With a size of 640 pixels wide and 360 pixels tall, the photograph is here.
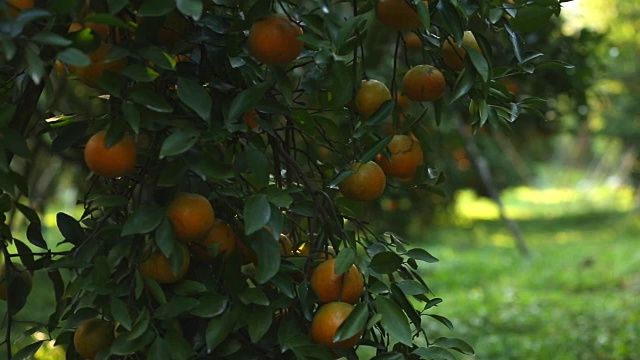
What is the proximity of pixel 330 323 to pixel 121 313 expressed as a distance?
1.00 feet

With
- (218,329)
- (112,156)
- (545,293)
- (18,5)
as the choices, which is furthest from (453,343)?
(545,293)

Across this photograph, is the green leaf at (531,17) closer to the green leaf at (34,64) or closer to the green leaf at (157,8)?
the green leaf at (157,8)

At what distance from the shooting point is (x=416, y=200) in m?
6.91

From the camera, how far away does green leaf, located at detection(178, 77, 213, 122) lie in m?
1.29

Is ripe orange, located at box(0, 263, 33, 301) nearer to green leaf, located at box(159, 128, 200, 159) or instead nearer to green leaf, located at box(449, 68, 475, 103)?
green leaf, located at box(159, 128, 200, 159)

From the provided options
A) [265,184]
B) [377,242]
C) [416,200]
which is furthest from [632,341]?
[265,184]

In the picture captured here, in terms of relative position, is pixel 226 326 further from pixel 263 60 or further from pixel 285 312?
pixel 263 60

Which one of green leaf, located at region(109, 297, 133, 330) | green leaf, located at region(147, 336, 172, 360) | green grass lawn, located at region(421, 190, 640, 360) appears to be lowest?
green leaf, located at region(109, 297, 133, 330)

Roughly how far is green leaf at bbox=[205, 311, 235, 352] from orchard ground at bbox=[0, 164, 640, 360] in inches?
45.1

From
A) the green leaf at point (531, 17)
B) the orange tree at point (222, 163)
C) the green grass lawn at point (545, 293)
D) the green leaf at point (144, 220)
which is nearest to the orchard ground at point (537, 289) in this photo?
the green grass lawn at point (545, 293)

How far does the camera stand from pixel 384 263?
1.44 metres

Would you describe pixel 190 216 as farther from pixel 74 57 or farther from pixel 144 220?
pixel 74 57

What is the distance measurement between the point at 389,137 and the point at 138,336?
0.49 metres

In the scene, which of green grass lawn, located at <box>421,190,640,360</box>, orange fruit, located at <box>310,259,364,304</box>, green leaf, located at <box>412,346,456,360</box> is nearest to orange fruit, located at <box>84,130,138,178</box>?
orange fruit, located at <box>310,259,364,304</box>
